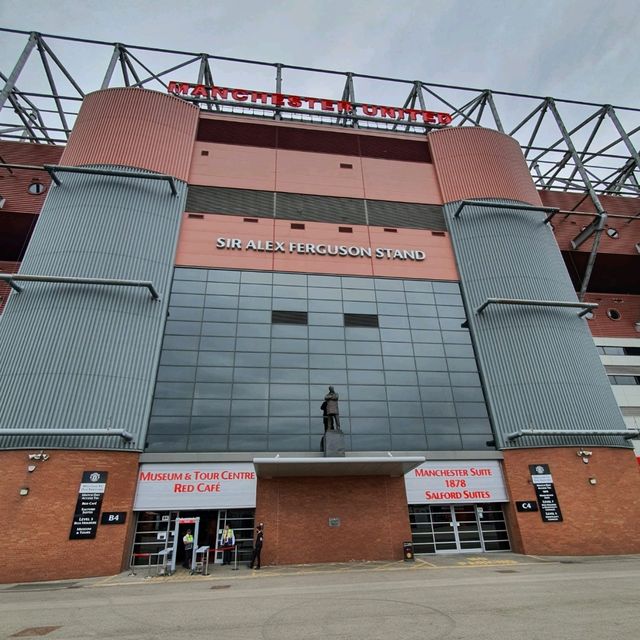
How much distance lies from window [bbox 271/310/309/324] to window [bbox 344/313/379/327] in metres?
2.57

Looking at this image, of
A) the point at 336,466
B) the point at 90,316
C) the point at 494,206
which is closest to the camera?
the point at 336,466

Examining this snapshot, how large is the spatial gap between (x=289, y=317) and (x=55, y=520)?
1479cm

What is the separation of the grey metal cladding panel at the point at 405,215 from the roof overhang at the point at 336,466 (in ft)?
55.4

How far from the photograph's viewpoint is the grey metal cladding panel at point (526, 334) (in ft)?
73.4

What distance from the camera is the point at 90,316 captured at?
2109 cm

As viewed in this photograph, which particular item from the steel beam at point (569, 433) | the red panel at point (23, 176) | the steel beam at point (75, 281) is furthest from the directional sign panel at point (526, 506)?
the red panel at point (23, 176)

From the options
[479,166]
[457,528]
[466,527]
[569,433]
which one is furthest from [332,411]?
[479,166]

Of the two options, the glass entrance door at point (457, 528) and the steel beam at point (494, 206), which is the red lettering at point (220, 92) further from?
the glass entrance door at point (457, 528)

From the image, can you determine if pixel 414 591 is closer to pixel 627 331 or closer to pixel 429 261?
pixel 429 261

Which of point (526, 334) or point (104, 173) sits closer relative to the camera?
point (526, 334)

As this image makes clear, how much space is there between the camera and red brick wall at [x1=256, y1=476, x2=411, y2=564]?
18094 mm

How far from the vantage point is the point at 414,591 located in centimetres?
1156

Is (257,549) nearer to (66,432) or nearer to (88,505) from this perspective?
(88,505)

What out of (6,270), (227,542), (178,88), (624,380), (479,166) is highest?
(178,88)
